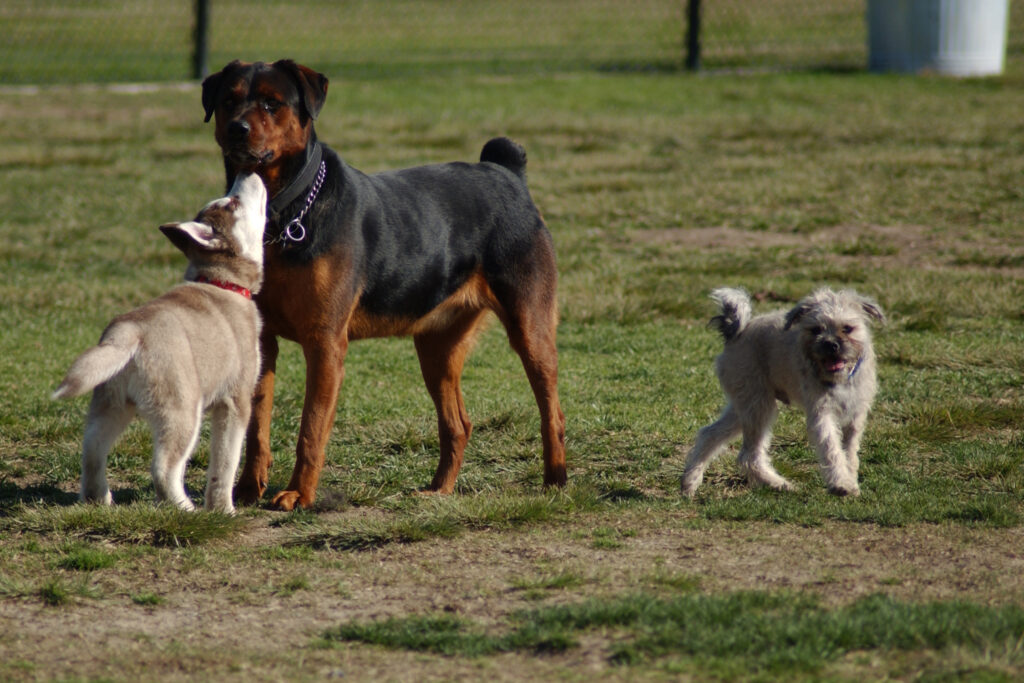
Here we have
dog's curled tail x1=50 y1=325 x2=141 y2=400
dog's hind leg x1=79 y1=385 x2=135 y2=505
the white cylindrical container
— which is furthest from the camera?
the white cylindrical container

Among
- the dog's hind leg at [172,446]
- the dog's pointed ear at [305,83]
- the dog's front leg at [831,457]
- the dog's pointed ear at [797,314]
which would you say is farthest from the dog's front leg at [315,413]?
the dog's front leg at [831,457]

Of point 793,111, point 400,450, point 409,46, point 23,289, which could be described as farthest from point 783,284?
point 409,46

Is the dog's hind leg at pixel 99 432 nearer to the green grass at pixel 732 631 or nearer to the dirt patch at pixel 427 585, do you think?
the dirt patch at pixel 427 585

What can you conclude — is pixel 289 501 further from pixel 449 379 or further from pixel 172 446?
pixel 449 379

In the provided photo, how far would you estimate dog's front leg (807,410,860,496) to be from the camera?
5.75m

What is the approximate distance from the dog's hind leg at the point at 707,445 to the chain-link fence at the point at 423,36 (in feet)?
55.1

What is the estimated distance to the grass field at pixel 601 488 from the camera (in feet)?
13.2

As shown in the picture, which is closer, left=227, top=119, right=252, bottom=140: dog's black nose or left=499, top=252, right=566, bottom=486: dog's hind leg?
left=227, top=119, right=252, bottom=140: dog's black nose

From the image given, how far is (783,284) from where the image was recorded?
33.0ft

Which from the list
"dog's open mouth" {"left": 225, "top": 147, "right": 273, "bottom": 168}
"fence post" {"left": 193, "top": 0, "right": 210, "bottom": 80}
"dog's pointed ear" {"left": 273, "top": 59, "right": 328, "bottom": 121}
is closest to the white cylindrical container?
"fence post" {"left": 193, "top": 0, "right": 210, "bottom": 80}

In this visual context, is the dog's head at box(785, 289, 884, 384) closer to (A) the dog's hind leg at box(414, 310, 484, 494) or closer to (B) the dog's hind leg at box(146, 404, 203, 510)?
(A) the dog's hind leg at box(414, 310, 484, 494)

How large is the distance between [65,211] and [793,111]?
1034 centimetres

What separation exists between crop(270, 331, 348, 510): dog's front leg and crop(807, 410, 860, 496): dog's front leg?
7.23 feet

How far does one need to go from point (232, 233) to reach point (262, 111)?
56 cm
